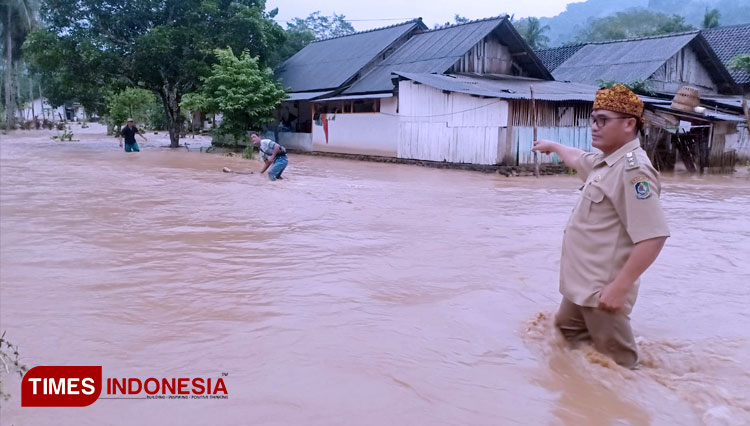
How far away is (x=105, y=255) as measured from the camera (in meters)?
5.51

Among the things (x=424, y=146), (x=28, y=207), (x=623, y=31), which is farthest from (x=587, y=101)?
(x=623, y=31)

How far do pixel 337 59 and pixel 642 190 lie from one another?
22827 millimetres

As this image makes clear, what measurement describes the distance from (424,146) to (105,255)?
516 inches

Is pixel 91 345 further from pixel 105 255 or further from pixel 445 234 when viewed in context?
pixel 445 234

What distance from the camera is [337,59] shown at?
79.8 feet

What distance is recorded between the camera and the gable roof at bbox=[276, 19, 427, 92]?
22438mm

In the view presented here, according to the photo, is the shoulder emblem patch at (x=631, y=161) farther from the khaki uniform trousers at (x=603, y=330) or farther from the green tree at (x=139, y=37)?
Answer: the green tree at (x=139, y=37)

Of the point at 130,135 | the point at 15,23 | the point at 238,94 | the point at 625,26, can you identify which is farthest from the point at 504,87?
the point at 625,26

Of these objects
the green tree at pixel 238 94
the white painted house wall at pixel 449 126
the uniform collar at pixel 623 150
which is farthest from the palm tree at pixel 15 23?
the uniform collar at pixel 623 150

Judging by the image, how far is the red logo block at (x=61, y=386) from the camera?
2682 millimetres

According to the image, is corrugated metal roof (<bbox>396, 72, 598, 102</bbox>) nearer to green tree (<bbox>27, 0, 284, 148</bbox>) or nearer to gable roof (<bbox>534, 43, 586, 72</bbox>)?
gable roof (<bbox>534, 43, 586, 72</bbox>)

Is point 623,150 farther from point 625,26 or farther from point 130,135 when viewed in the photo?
point 625,26

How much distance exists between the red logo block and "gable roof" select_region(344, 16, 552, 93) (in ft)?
54.1

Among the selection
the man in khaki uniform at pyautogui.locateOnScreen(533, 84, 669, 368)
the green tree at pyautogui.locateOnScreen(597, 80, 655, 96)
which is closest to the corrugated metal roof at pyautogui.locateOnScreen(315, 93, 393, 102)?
the green tree at pyautogui.locateOnScreen(597, 80, 655, 96)
